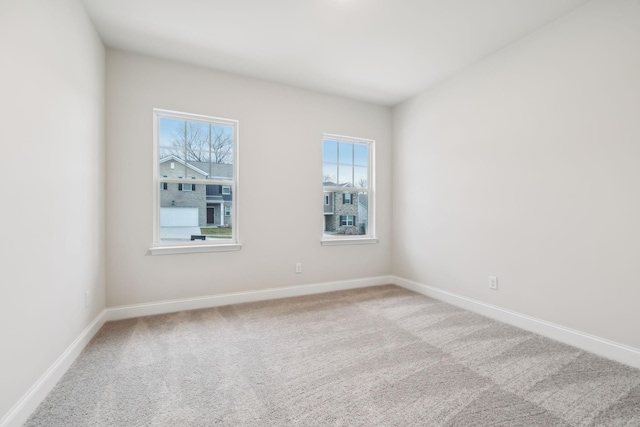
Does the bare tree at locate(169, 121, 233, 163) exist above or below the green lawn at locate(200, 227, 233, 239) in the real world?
above

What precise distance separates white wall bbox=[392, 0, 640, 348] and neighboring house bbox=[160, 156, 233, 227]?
253 centimetres

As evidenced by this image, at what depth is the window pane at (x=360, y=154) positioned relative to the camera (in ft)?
13.3

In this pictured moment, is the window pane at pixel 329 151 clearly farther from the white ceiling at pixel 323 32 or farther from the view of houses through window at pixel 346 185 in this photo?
the white ceiling at pixel 323 32

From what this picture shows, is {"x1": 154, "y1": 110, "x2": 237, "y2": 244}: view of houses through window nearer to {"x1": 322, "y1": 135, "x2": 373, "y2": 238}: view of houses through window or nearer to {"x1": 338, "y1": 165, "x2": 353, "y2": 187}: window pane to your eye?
{"x1": 322, "y1": 135, "x2": 373, "y2": 238}: view of houses through window

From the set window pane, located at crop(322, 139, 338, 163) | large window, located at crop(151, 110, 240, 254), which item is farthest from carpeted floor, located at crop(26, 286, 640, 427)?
window pane, located at crop(322, 139, 338, 163)

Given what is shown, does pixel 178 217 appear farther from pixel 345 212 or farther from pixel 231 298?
pixel 345 212

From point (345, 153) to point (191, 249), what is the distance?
2348 mm

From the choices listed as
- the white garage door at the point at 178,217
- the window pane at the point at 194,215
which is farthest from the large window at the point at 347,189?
the white garage door at the point at 178,217

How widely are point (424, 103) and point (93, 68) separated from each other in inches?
138

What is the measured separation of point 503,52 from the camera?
2.69m

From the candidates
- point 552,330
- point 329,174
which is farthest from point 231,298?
point 552,330

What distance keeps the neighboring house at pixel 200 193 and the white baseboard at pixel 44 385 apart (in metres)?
1.33

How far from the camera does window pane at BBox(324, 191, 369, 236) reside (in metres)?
3.86

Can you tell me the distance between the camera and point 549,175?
2.37m
